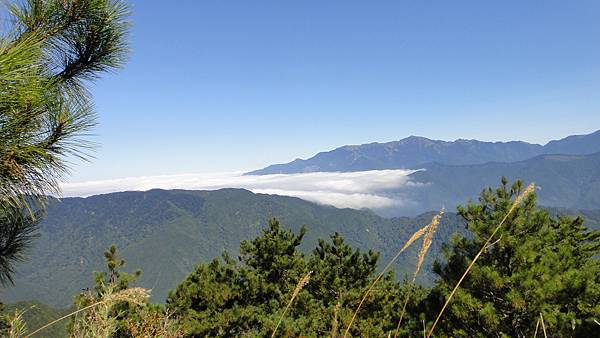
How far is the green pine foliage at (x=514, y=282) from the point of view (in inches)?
368

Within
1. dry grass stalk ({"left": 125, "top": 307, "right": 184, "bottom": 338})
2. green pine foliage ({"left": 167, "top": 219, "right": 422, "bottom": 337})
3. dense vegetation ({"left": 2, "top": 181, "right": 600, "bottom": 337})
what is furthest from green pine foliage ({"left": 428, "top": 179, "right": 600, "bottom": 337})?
green pine foliage ({"left": 167, "top": 219, "right": 422, "bottom": 337})

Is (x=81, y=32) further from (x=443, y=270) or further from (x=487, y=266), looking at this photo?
(x=443, y=270)

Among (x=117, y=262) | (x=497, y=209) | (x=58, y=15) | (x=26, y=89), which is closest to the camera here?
(x=26, y=89)

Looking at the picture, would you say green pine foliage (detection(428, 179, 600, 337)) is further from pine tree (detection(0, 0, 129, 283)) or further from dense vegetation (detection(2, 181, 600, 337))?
pine tree (detection(0, 0, 129, 283))

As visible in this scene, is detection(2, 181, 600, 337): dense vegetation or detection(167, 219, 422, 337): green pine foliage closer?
detection(2, 181, 600, 337): dense vegetation

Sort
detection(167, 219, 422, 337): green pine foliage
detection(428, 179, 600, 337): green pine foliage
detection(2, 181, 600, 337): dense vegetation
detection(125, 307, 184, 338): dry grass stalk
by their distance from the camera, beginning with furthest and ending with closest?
1. detection(167, 219, 422, 337): green pine foliage
2. detection(428, 179, 600, 337): green pine foliage
3. detection(2, 181, 600, 337): dense vegetation
4. detection(125, 307, 184, 338): dry grass stalk

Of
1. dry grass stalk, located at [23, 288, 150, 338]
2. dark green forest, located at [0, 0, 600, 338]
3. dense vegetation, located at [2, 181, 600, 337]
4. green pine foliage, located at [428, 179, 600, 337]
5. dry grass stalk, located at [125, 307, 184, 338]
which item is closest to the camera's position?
dry grass stalk, located at [23, 288, 150, 338]

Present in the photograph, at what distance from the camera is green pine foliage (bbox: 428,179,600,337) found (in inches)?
368

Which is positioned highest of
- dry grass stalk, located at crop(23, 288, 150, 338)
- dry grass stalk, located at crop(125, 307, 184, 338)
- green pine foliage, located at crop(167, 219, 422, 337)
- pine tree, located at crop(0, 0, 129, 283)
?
pine tree, located at crop(0, 0, 129, 283)

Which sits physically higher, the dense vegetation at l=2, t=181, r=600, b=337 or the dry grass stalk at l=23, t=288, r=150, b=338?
the dry grass stalk at l=23, t=288, r=150, b=338

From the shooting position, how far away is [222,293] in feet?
73.9

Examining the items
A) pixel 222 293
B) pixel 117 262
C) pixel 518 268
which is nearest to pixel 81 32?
pixel 518 268

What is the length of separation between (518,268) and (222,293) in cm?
1716

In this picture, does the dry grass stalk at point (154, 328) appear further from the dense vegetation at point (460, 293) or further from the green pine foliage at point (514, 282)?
the green pine foliage at point (514, 282)
